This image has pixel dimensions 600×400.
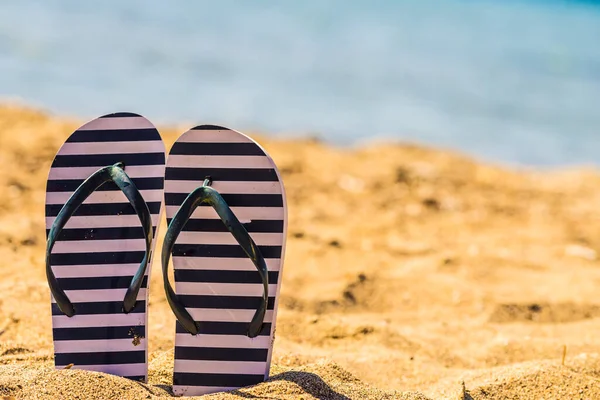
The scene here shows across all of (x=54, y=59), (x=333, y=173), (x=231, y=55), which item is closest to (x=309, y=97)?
(x=231, y=55)

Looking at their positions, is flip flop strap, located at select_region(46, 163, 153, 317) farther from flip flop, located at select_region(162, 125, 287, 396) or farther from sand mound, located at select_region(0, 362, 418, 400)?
sand mound, located at select_region(0, 362, 418, 400)

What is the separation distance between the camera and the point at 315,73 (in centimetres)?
1184

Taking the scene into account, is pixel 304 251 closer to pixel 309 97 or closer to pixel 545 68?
pixel 309 97

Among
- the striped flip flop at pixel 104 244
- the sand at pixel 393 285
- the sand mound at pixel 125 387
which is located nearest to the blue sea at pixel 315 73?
the sand at pixel 393 285

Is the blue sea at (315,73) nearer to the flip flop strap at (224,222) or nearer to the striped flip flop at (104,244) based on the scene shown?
the striped flip flop at (104,244)

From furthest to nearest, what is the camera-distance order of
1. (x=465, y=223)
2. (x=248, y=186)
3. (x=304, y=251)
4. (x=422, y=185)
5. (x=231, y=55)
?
1. (x=231, y=55)
2. (x=422, y=185)
3. (x=465, y=223)
4. (x=304, y=251)
5. (x=248, y=186)

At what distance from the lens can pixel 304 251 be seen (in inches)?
167

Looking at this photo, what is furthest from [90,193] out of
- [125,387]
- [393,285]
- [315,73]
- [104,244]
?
[315,73]

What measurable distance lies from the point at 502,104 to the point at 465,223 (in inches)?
243

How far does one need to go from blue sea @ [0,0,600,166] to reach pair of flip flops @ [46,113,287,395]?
6130mm

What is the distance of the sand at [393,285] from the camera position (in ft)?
8.16

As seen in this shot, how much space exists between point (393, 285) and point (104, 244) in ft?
6.24

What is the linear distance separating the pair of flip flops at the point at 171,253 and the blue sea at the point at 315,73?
6.13 metres

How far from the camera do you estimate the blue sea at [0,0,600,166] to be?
360 inches
